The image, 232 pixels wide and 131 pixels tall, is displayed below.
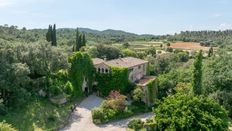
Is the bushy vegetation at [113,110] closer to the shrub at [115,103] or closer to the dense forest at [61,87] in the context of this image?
the shrub at [115,103]

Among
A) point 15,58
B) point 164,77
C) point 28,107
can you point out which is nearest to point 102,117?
point 28,107

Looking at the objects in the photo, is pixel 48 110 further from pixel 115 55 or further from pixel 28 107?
pixel 115 55

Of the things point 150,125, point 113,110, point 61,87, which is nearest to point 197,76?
point 150,125

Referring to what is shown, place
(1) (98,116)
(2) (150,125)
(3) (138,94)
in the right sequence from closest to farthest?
(2) (150,125) < (1) (98,116) < (3) (138,94)

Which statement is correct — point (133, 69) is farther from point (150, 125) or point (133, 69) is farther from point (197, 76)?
point (150, 125)

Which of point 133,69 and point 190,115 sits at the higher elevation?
point 133,69

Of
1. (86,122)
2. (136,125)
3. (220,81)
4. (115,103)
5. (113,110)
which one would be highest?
(220,81)

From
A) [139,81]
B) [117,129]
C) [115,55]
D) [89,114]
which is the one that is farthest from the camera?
[115,55]

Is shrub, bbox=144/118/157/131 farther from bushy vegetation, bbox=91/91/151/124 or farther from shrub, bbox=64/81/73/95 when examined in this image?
shrub, bbox=64/81/73/95

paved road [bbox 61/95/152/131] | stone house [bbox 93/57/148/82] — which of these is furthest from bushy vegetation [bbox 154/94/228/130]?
stone house [bbox 93/57/148/82]
